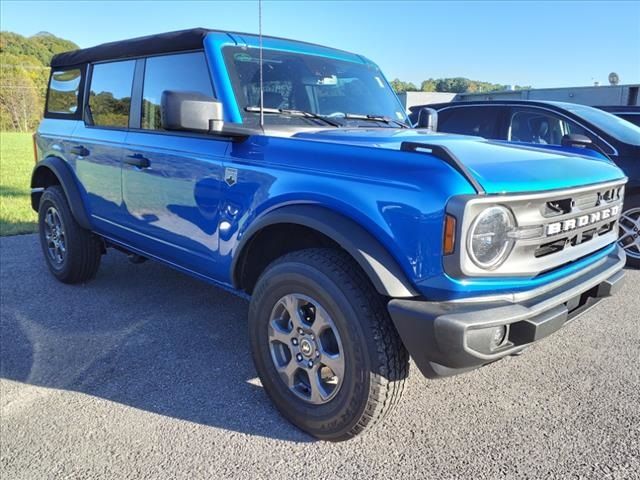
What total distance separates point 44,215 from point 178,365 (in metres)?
2.59

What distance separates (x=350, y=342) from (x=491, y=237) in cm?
75

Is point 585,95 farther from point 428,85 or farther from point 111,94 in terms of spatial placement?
point 428,85

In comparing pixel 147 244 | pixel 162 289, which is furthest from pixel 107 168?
pixel 162 289

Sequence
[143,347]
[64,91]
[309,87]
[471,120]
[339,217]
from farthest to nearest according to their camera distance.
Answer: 1. [471,120]
2. [64,91]
3. [143,347]
4. [309,87]
5. [339,217]

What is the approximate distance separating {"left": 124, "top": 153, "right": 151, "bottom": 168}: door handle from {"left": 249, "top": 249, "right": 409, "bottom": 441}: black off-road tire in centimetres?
141

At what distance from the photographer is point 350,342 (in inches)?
89.3

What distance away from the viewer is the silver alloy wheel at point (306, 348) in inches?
95.7

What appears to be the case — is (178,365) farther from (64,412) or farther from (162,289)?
(162,289)

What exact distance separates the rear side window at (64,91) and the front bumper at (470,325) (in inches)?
150

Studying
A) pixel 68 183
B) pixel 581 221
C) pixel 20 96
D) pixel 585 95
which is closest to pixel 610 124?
pixel 581 221

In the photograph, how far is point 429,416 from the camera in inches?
106

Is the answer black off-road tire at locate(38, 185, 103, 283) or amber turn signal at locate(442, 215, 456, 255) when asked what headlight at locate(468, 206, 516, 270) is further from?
black off-road tire at locate(38, 185, 103, 283)

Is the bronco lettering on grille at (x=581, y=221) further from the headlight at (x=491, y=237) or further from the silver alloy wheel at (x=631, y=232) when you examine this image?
the silver alloy wheel at (x=631, y=232)

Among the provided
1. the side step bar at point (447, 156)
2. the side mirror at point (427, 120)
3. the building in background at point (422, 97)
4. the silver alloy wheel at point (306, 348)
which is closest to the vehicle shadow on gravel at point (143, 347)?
the silver alloy wheel at point (306, 348)
